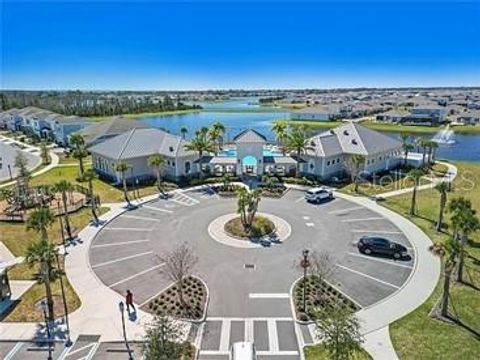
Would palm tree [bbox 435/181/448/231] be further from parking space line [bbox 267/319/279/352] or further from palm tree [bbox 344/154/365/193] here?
parking space line [bbox 267/319/279/352]

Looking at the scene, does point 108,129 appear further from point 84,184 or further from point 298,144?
point 298,144

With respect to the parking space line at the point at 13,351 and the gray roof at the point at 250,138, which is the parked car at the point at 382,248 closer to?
the parking space line at the point at 13,351

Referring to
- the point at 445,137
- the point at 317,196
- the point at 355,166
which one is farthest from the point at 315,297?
the point at 445,137

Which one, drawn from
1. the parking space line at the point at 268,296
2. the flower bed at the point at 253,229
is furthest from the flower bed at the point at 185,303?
the flower bed at the point at 253,229

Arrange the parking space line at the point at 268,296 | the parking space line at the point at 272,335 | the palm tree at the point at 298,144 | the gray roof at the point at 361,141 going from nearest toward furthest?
the parking space line at the point at 272,335
the parking space line at the point at 268,296
the palm tree at the point at 298,144
the gray roof at the point at 361,141

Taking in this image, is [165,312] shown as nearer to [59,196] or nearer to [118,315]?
[118,315]

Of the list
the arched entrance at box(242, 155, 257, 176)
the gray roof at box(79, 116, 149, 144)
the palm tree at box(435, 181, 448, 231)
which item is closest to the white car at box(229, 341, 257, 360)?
the palm tree at box(435, 181, 448, 231)
